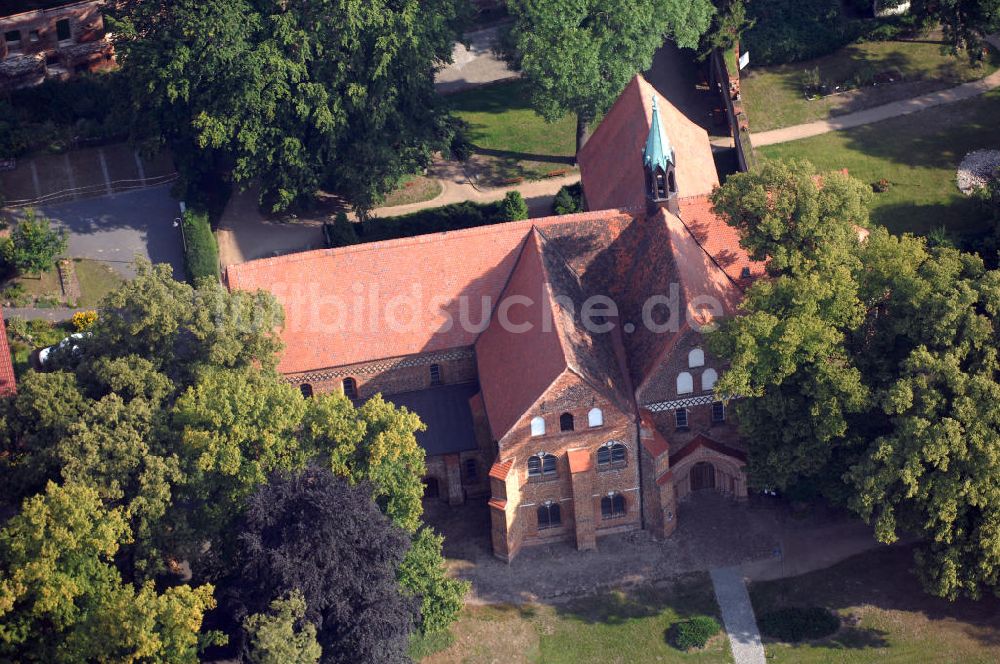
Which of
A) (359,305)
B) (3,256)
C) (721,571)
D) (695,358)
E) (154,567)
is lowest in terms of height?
(721,571)

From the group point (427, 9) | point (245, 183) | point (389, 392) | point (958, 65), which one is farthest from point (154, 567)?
point (958, 65)

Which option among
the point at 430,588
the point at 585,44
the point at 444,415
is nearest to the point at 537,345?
the point at 444,415

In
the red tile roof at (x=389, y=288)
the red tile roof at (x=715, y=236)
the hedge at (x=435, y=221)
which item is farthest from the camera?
the hedge at (x=435, y=221)

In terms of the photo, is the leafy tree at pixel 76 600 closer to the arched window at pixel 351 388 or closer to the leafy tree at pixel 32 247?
the arched window at pixel 351 388

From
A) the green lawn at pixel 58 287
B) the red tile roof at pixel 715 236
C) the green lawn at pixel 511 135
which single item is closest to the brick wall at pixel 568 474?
the red tile roof at pixel 715 236

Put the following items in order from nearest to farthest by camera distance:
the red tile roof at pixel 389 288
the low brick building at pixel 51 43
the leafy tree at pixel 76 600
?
the leafy tree at pixel 76 600 → the red tile roof at pixel 389 288 → the low brick building at pixel 51 43

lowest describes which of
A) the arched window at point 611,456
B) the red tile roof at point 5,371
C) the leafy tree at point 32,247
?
the arched window at point 611,456

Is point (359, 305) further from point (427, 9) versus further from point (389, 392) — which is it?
point (427, 9)
